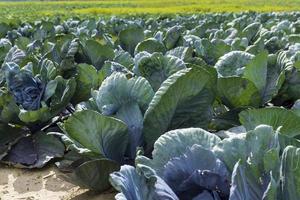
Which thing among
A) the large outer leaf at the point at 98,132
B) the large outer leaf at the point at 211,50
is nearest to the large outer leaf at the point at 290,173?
the large outer leaf at the point at 98,132

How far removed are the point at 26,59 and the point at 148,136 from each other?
1941 millimetres

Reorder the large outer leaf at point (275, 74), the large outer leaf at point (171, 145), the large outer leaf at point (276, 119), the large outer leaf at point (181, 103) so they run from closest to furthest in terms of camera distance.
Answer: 1. the large outer leaf at point (171, 145)
2. the large outer leaf at point (276, 119)
3. the large outer leaf at point (181, 103)
4. the large outer leaf at point (275, 74)

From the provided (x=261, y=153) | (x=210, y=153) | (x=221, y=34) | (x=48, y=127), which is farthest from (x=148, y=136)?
(x=221, y=34)

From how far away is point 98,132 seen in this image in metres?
2.44

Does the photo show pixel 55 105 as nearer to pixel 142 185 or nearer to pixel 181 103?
pixel 181 103

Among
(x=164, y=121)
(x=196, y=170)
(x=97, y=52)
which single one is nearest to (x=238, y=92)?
(x=164, y=121)

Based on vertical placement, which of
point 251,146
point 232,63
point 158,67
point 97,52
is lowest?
point 97,52

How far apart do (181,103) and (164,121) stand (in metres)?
0.13

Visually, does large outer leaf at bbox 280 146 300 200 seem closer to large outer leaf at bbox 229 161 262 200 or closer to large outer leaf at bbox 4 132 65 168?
large outer leaf at bbox 229 161 262 200

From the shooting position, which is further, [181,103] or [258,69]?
[258,69]

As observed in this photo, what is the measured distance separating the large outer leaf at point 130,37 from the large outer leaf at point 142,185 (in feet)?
11.9

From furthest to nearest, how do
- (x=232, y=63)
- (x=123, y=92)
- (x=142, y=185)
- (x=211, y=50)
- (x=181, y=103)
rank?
(x=211, y=50) < (x=232, y=63) < (x=123, y=92) < (x=181, y=103) < (x=142, y=185)

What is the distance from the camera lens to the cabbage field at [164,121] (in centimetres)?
163

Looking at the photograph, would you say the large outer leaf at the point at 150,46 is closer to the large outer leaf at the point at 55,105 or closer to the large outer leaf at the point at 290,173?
the large outer leaf at the point at 55,105
